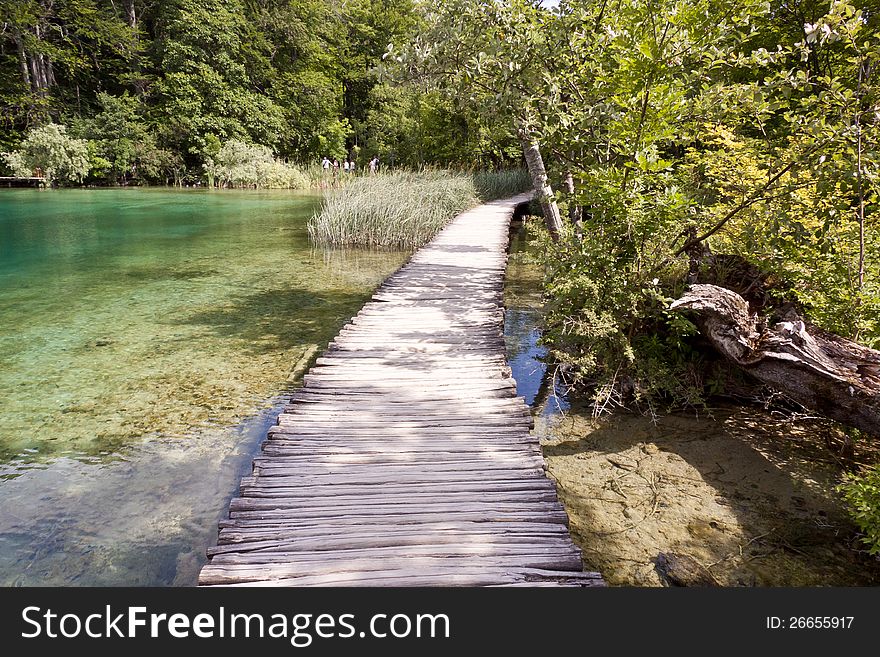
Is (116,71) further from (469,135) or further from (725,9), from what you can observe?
(725,9)

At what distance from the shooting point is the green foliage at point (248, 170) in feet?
90.2

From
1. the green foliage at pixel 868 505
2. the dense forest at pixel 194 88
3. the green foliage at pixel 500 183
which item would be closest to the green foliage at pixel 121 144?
the dense forest at pixel 194 88

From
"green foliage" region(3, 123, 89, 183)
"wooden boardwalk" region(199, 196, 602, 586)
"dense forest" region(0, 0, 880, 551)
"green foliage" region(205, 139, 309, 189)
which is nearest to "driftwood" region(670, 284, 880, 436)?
"dense forest" region(0, 0, 880, 551)

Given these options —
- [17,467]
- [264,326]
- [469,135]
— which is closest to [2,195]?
[469,135]

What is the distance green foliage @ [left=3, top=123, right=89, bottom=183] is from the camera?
75.4 ft

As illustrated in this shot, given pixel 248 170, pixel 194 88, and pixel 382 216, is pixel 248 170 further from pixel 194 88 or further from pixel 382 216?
pixel 382 216

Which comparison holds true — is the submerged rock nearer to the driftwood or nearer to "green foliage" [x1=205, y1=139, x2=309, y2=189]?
the driftwood

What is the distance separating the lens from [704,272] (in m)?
4.32

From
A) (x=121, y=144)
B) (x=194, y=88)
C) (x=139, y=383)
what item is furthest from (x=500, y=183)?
(x=121, y=144)

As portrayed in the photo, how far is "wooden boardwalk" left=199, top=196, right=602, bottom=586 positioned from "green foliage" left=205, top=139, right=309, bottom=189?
26.4m

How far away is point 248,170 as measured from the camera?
27.8 meters

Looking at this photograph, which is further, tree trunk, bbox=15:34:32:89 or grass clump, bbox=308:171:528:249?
tree trunk, bbox=15:34:32:89

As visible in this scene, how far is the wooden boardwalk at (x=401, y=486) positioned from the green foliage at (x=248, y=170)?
2637cm

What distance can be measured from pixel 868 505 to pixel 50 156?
29531mm
